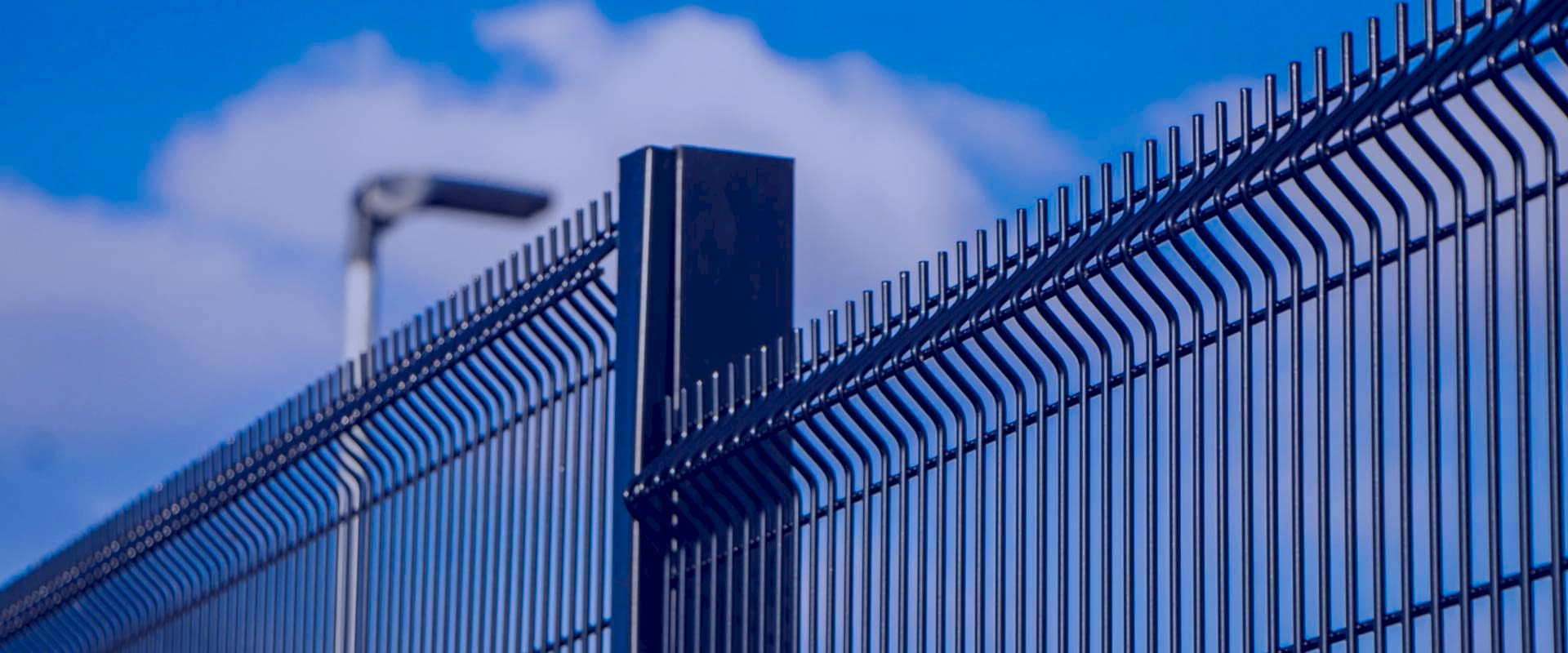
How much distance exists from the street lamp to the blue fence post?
145 inches

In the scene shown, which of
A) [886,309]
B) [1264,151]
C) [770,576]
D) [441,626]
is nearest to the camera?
[1264,151]

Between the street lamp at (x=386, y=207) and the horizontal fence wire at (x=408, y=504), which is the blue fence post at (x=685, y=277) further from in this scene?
the street lamp at (x=386, y=207)

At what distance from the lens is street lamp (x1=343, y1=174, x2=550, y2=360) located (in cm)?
1112

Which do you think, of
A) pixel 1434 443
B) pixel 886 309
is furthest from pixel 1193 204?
pixel 886 309

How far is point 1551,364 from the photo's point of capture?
415 centimetres

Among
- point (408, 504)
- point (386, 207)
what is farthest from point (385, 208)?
point (408, 504)

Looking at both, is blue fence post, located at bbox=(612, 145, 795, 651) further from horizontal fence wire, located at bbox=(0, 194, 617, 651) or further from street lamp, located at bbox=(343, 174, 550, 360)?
street lamp, located at bbox=(343, 174, 550, 360)

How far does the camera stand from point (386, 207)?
1166cm

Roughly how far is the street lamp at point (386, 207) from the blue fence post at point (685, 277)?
12.1 ft

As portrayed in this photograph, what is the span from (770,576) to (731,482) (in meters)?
0.25

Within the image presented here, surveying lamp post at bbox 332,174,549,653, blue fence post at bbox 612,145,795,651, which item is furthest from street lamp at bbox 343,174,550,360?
blue fence post at bbox 612,145,795,651

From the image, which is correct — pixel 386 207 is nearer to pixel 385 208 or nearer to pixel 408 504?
pixel 385 208

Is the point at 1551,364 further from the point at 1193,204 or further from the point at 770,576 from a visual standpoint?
the point at 770,576

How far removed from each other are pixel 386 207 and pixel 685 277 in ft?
15.4
